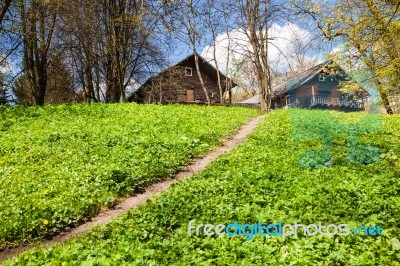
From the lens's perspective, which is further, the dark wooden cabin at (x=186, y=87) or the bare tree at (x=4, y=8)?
the dark wooden cabin at (x=186, y=87)

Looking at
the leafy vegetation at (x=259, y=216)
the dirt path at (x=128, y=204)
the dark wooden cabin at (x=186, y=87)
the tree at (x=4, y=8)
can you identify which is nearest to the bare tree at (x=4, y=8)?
the tree at (x=4, y=8)

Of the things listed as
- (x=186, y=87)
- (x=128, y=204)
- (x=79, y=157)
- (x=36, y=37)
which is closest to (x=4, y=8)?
(x=36, y=37)

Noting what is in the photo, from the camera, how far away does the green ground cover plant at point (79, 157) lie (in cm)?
753

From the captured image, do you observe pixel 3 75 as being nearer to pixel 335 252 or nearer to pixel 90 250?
pixel 90 250

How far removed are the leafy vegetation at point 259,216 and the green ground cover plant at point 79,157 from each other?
52.6 inches

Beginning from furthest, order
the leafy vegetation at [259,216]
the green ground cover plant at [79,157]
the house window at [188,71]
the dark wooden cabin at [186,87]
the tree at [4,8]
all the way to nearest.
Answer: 1. the house window at [188,71]
2. the dark wooden cabin at [186,87]
3. the tree at [4,8]
4. the green ground cover plant at [79,157]
5. the leafy vegetation at [259,216]

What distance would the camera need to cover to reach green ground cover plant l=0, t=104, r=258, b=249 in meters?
7.53

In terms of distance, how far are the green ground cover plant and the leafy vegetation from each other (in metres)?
1.34

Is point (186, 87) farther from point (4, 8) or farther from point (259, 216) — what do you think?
point (259, 216)

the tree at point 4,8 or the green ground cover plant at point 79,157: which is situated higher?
the tree at point 4,8

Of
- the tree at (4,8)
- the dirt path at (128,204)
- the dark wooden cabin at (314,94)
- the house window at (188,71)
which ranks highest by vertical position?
the house window at (188,71)

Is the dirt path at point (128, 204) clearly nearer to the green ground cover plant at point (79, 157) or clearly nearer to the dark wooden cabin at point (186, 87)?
the green ground cover plant at point (79, 157)

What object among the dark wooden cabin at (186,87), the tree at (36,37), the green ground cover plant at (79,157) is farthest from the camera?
the dark wooden cabin at (186,87)

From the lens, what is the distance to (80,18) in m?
26.0
